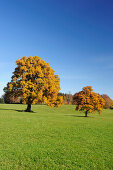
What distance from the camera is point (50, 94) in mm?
36688

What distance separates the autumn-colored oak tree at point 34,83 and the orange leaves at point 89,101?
647 cm

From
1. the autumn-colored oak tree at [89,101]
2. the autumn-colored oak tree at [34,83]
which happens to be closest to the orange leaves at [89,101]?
the autumn-colored oak tree at [89,101]

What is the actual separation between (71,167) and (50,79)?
1223 inches

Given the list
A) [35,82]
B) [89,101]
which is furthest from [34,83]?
[89,101]

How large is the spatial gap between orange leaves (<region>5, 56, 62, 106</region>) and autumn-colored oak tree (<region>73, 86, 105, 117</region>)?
6440 mm

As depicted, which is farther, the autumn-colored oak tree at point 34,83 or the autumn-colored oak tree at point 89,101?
the autumn-colored oak tree at point 34,83

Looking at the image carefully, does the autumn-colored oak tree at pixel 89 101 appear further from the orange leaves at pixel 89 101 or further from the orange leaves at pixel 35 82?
the orange leaves at pixel 35 82

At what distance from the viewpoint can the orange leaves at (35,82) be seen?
34.3 metres

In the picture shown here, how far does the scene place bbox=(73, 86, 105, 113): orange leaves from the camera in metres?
32.2

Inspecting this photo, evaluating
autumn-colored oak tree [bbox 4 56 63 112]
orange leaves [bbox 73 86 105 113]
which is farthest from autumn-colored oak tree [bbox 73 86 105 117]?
autumn-colored oak tree [bbox 4 56 63 112]

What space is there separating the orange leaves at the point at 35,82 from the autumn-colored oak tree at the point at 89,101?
6440mm

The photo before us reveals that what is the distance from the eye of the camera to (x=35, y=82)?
116ft

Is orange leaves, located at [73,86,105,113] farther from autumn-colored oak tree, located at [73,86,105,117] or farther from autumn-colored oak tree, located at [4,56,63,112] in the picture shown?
autumn-colored oak tree, located at [4,56,63,112]

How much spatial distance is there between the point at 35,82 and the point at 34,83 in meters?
0.45
